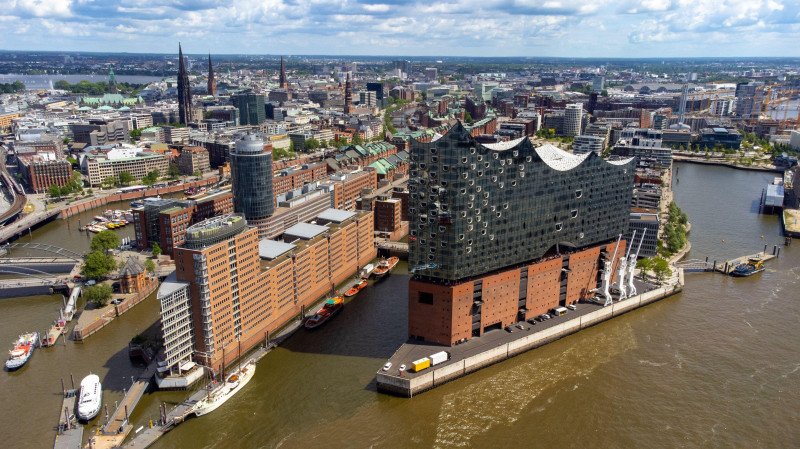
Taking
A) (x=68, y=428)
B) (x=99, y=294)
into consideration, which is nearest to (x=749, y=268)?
(x=68, y=428)

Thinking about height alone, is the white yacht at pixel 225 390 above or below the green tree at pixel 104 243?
below

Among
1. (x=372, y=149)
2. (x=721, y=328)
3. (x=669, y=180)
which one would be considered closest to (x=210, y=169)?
(x=372, y=149)

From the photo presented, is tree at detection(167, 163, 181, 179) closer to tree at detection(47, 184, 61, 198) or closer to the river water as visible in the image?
tree at detection(47, 184, 61, 198)

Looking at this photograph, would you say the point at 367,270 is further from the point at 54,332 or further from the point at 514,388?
the point at 54,332

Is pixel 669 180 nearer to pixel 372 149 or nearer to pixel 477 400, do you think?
pixel 372 149

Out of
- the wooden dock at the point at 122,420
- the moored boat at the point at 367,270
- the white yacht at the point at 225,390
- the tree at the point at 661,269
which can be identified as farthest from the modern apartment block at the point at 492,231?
the wooden dock at the point at 122,420

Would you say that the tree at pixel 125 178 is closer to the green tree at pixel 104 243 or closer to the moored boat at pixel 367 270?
the green tree at pixel 104 243
